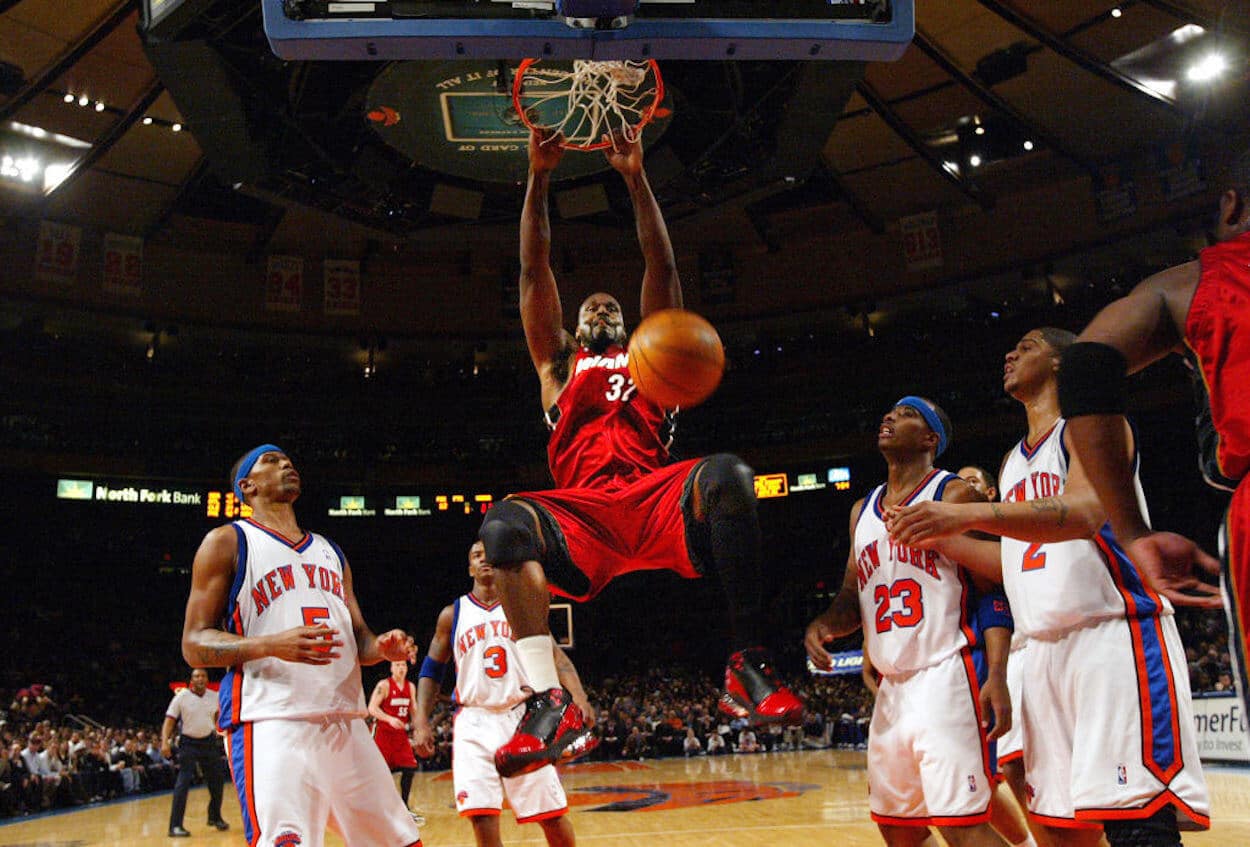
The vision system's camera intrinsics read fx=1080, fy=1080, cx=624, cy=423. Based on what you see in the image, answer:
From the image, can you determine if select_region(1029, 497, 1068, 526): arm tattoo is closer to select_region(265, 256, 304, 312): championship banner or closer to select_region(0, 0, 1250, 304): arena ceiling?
select_region(0, 0, 1250, 304): arena ceiling

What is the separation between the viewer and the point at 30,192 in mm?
17453

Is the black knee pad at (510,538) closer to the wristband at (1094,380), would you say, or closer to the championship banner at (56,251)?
the wristband at (1094,380)

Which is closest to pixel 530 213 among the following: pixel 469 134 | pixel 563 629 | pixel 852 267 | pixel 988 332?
pixel 469 134

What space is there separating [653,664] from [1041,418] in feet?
75.1

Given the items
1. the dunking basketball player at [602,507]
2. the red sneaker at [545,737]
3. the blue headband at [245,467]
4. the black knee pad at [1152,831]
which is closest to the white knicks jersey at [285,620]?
the blue headband at [245,467]

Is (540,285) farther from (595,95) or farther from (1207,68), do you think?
(1207,68)

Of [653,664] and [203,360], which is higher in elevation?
[203,360]

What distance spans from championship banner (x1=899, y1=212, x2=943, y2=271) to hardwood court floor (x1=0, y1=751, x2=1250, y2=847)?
9583mm

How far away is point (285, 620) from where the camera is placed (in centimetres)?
507

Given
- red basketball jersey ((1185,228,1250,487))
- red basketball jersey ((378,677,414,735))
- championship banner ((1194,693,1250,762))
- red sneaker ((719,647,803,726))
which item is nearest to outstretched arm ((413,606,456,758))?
red sneaker ((719,647,803,726))

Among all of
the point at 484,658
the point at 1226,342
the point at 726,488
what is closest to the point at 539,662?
the point at 726,488

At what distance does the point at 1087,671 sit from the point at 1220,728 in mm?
10194

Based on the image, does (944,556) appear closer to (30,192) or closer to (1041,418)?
(1041,418)

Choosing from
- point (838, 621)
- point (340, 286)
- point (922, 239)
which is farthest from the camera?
point (340, 286)
